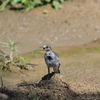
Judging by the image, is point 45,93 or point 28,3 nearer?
point 45,93

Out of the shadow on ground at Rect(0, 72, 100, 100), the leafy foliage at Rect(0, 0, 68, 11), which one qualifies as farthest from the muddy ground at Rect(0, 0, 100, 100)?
the shadow on ground at Rect(0, 72, 100, 100)

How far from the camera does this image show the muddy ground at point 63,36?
8.36 metres

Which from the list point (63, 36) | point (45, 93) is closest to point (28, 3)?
point (63, 36)

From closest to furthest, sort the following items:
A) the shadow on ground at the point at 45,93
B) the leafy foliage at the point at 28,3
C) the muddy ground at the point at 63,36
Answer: the shadow on ground at the point at 45,93 → the muddy ground at the point at 63,36 → the leafy foliage at the point at 28,3

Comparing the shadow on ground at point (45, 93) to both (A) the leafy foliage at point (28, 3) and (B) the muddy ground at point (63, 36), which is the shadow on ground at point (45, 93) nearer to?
(B) the muddy ground at point (63, 36)

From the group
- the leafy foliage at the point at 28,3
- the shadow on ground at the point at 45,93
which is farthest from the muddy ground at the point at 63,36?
the shadow on ground at the point at 45,93

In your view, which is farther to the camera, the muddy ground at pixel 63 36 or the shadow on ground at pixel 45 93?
the muddy ground at pixel 63 36

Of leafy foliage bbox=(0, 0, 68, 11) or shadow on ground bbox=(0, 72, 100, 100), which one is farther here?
leafy foliage bbox=(0, 0, 68, 11)

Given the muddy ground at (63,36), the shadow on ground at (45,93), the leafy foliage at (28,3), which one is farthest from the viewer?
the leafy foliage at (28,3)

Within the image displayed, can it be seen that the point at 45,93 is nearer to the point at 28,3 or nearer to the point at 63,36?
the point at 63,36

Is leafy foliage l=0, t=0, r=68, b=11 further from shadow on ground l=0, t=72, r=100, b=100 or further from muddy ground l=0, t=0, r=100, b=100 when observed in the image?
shadow on ground l=0, t=72, r=100, b=100

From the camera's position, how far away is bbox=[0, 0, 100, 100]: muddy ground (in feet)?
27.4

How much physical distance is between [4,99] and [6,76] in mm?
3112

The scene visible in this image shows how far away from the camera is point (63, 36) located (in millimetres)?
11570
